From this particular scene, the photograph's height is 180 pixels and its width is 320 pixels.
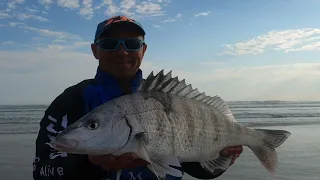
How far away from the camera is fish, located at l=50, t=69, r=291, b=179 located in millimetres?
2391

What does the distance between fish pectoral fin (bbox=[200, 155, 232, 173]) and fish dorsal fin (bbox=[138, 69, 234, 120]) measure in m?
0.46

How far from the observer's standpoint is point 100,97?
3258mm

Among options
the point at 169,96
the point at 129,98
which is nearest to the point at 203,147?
the point at 169,96

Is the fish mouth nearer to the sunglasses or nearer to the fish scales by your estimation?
the fish scales

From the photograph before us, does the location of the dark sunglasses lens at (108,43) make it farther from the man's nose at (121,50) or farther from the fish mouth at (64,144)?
the fish mouth at (64,144)

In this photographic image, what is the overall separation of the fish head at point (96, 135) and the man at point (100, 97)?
59cm

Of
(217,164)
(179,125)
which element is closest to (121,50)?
(179,125)

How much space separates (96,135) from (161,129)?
0.48 metres

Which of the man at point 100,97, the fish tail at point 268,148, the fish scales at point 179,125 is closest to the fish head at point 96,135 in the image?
the fish scales at point 179,125

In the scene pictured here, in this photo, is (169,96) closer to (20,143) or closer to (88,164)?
(88,164)

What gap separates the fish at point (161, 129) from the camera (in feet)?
7.84

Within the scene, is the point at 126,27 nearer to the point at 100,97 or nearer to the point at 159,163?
the point at 100,97

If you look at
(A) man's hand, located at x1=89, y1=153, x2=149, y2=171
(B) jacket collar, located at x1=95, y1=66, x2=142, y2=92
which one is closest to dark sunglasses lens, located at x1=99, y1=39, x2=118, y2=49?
(B) jacket collar, located at x1=95, y1=66, x2=142, y2=92

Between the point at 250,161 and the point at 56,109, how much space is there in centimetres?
648
